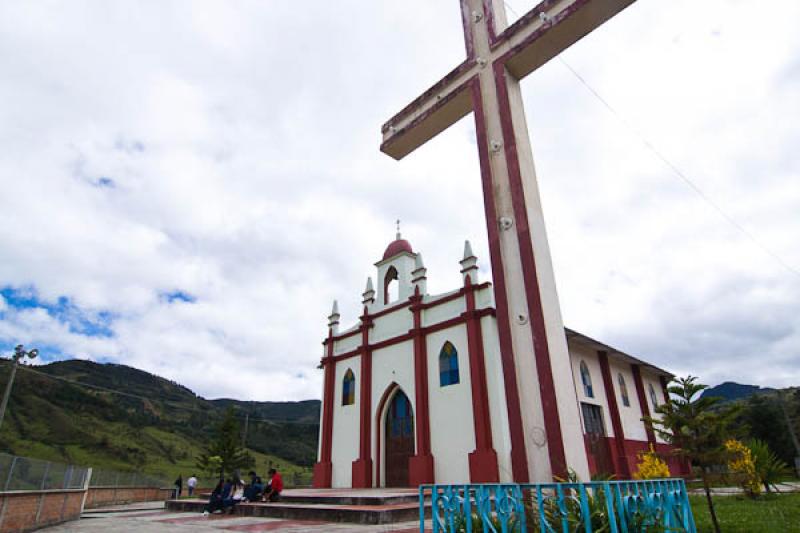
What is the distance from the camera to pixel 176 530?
25.5ft

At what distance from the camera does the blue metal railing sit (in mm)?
3594

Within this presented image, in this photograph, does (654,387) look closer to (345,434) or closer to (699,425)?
(345,434)

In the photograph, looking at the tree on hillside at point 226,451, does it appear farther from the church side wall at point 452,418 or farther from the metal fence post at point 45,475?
the metal fence post at point 45,475

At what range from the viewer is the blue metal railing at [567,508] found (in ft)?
11.8

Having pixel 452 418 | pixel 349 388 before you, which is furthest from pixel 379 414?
pixel 452 418

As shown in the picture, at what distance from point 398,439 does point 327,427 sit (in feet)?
11.9

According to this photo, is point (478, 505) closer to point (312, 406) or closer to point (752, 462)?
point (752, 462)

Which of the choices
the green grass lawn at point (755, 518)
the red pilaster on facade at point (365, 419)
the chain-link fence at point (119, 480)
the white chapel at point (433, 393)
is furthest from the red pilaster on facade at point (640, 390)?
the chain-link fence at point (119, 480)

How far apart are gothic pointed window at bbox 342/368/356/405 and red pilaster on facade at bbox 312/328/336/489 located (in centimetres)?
64

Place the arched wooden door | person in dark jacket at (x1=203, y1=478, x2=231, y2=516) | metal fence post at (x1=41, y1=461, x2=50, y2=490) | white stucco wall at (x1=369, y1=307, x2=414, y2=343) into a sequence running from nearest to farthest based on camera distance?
metal fence post at (x1=41, y1=461, x2=50, y2=490) → person in dark jacket at (x1=203, y1=478, x2=231, y2=516) → the arched wooden door → white stucco wall at (x1=369, y1=307, x2=414, y2=343)

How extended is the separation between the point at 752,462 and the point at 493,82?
1209cm

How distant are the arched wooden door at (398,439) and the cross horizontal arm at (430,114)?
11.1 meters

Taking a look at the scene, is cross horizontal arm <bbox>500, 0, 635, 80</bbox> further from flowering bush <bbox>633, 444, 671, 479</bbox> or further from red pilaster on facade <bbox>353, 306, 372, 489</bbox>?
red pilaster on facade <bbox>353, 306, 372, 489</bbox>

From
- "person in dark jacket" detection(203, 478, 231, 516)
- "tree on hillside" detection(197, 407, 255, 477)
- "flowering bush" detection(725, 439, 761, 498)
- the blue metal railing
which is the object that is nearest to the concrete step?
"person in dark jacket" detection(203, 478, 231, 516)
